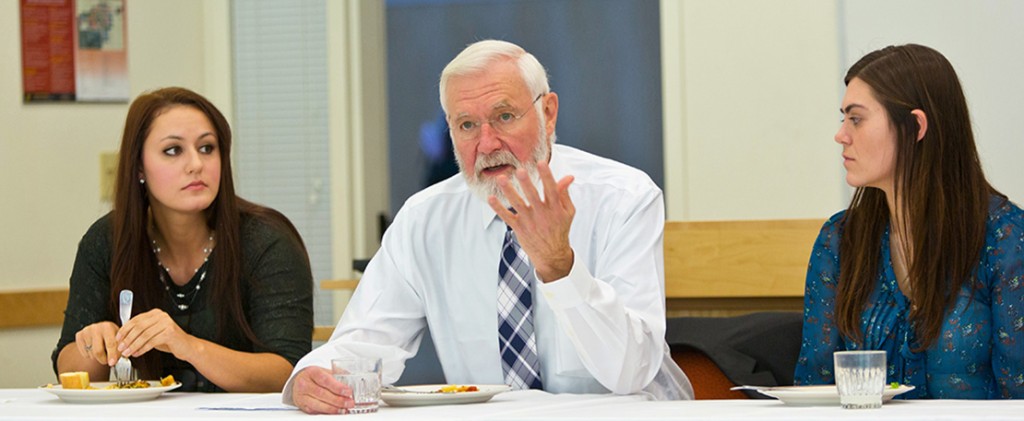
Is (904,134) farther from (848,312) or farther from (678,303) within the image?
(678,303)

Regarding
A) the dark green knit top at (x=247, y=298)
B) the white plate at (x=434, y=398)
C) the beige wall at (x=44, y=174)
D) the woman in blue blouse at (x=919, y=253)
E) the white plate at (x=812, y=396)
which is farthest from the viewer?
the beige wall at (x=44, y=174)

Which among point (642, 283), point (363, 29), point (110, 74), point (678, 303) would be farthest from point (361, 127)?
point (642, 283)

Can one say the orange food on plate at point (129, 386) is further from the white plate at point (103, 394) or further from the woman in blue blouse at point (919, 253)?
the woman in blue blouse at point (919, 253)

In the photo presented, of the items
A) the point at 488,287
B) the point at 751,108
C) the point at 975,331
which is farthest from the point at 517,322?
the point at 751,108

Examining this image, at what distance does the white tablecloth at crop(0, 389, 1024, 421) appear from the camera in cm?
169

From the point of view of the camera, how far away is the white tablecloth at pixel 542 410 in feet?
5.55

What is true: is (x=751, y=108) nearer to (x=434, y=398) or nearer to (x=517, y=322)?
(x=517, y=322)

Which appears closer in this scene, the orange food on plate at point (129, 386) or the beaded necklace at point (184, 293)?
the orange food on plate at point (129, 386)

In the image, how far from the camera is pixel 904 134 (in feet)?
7.81

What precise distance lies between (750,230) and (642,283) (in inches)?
42.2

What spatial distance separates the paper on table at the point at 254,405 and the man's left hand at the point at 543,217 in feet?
1.54

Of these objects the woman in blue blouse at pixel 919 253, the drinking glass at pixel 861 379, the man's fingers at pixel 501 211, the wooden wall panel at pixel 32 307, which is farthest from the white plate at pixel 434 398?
the wooden wall panel at pixel 32 307

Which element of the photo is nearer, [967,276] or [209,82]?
[967,276]

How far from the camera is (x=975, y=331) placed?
7.46ft
